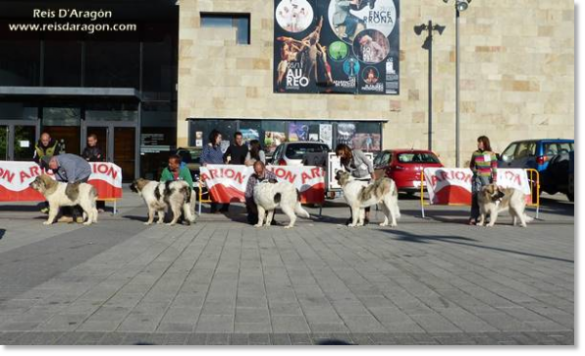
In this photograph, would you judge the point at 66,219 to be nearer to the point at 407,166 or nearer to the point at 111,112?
the point at 407,166

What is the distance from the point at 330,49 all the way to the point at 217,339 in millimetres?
22659

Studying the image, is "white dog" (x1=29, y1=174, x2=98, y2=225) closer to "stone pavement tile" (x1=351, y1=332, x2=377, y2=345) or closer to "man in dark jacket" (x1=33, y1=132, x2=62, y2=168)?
"man in dark jacket" (x1=33, y1=132, x2=62, y2=168)

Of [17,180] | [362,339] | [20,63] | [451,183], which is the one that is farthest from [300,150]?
[20,63]

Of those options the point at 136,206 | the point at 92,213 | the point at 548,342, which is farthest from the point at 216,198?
the point at 548,342

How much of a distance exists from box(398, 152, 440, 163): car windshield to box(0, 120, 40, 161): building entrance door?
53.0 ft

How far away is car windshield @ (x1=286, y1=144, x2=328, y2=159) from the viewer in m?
17.9

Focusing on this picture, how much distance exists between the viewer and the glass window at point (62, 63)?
89.8 ft

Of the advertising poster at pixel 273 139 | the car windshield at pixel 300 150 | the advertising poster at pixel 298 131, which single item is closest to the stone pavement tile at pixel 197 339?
the car windshield at pixel 300 150

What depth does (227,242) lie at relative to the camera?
32.4 ft

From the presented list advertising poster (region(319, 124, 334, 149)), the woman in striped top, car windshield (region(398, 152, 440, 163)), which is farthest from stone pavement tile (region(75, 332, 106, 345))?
advertising poster (region(319, 124, 334, 149))

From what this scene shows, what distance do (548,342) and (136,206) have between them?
14.5 meters

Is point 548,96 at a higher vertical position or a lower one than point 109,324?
higher

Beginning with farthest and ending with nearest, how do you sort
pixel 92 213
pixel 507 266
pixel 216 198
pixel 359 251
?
1. pixel 216 198
2. pixel 92 213
3. pixel 359 251
4. pixel 507 266

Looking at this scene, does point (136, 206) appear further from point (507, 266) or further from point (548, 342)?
point (548, 342)
